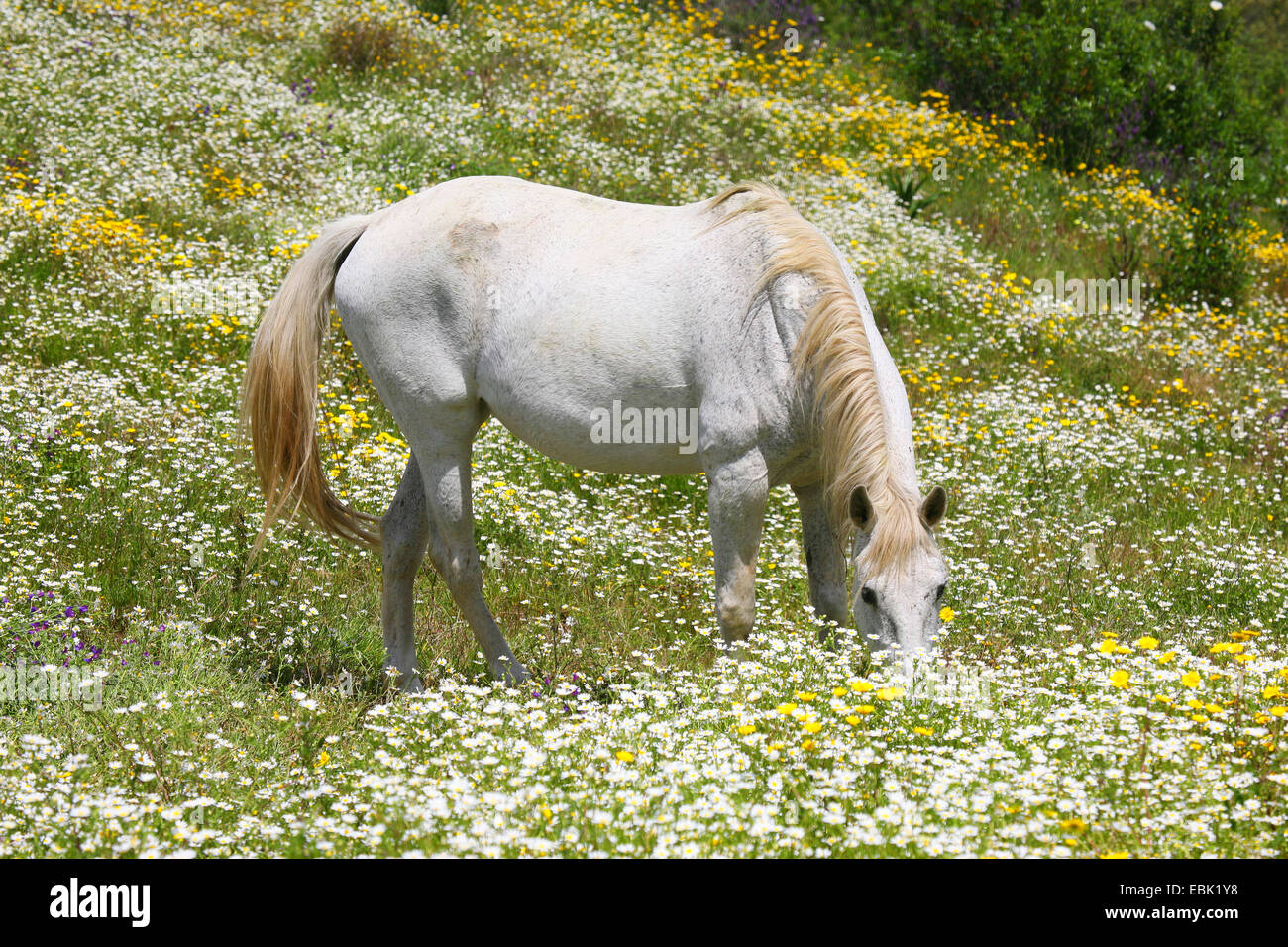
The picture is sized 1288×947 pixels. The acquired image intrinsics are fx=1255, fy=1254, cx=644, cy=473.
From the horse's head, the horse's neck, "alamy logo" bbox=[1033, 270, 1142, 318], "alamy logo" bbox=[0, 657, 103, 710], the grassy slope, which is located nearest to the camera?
the grassy slope

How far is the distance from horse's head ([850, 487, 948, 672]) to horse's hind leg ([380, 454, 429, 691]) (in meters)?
2.23

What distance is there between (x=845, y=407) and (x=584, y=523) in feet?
9.30

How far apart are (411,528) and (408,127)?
7240 millimetres

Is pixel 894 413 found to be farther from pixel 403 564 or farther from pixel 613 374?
pixel 403 564

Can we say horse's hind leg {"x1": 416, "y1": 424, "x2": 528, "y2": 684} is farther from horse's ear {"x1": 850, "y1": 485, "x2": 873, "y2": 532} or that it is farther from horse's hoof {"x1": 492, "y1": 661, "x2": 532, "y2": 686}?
horse's ear {"x1": 850, "y1": 485, "x2": 873, "y2": 532}

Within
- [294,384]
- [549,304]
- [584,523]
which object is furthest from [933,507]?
[584,523]

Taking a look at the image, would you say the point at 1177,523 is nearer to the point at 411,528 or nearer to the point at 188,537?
the point at 411,528

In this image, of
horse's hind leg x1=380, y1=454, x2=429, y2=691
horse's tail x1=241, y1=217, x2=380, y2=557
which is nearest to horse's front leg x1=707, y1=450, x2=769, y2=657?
horse's hind leg x1=380, y1=454, x2=429, y2=691

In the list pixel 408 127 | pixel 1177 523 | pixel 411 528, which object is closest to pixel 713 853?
pixel 411 528
